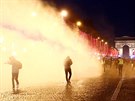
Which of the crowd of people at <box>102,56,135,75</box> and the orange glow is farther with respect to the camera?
the orange glow

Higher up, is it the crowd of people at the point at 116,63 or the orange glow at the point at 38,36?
the orange glow at the point at 38,36

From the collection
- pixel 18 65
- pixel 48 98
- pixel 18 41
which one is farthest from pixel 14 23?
pixel 48 98

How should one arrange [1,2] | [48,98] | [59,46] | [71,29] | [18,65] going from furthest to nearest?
[71,29], [59,46], [1,2], [18,65], [48,98]

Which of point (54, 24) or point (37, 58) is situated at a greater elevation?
point (54, 24)

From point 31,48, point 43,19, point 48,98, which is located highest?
point 43,19

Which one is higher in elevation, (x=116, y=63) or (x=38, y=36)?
(x=38, y=36)

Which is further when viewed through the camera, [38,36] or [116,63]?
[38,36]

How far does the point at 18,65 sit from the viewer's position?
24.8m

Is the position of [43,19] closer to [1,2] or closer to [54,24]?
[54,24]

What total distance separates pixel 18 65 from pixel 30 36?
36.9 m

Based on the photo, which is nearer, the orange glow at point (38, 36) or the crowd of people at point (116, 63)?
the crowd of people at point (116, 63)

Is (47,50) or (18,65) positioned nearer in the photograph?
(18,65)

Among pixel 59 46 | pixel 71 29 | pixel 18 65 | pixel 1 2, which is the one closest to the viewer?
pixel 18 65

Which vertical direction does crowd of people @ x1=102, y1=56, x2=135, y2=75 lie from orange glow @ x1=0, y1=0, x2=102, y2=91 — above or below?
below
